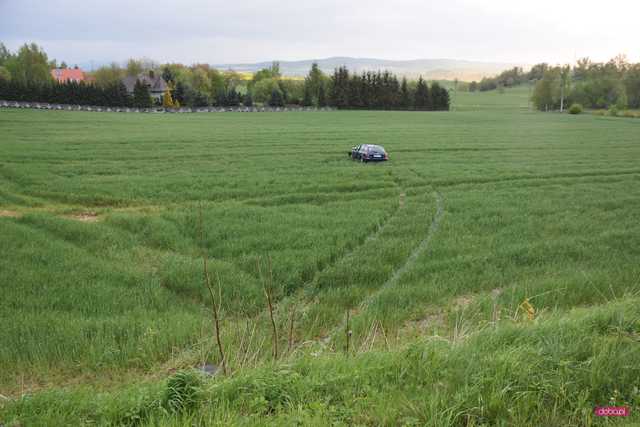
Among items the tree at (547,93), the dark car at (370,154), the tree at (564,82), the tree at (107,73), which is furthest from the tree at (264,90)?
the dark car at (370,154)

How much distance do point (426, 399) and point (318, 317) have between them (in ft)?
14.6

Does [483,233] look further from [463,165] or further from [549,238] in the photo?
[463,165]

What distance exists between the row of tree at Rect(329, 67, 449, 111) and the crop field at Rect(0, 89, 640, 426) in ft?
284

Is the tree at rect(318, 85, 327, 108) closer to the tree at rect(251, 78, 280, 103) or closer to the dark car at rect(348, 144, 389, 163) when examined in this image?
the tree at rect(251, 78, 280, 103)

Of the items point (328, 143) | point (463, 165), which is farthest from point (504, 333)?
point (328, 143)

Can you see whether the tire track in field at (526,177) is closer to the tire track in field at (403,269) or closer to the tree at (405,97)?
the tire track in field at (403,269)

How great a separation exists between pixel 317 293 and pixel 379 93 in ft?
349

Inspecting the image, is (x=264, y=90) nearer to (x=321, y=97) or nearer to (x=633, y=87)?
(x=321, y=97)

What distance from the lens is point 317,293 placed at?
10164mm

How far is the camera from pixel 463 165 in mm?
28688

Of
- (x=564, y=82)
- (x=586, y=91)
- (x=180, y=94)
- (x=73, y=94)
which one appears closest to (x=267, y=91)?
(x=180, y=94)

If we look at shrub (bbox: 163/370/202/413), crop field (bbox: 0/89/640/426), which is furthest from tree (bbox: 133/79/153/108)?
shrub (bbox: 163/370/202/413)

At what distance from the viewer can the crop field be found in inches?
182

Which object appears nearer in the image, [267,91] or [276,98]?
[276,98]
